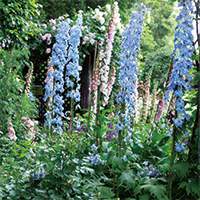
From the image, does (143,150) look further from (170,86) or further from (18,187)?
(18,187)

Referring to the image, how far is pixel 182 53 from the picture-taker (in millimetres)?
1951

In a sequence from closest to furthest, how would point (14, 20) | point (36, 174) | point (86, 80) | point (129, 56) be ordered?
1. point (36, 174)
2. point (129, 56)
3. point (14, 20)
4. point (86, 80)

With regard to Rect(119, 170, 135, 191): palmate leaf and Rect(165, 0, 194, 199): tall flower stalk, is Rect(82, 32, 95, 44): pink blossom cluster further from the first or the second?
Rect(119, 170, 135, 191): palmate leaf

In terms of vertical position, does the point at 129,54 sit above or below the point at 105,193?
above

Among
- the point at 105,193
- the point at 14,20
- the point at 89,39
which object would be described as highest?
the point at 89,39

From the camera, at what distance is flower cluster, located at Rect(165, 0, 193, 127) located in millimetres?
1946

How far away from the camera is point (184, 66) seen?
1.95 m

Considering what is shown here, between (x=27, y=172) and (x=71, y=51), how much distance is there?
52.3 inches

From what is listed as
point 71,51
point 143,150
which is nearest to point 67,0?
point 71,51

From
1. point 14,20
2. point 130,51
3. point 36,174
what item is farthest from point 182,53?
point 14,20

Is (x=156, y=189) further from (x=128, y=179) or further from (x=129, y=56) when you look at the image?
(x=129, y=56)

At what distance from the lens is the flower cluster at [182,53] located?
1946 mm

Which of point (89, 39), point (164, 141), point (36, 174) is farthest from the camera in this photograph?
point (89, 39)

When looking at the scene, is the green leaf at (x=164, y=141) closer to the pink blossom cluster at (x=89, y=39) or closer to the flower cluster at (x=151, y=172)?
the flower cluster at (x=151, y=172)
